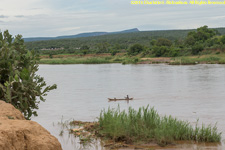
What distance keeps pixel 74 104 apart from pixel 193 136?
846cm

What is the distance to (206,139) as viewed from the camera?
8.61 meters

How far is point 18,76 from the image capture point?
24.0 ft

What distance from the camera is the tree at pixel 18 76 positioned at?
22.9 feet

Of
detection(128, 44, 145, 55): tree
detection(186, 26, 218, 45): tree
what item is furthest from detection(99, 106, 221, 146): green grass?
detection(186, 26, 218, 45): tree

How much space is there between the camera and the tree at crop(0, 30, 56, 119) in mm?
6992

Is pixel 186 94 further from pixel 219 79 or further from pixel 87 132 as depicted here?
pixel 87 132

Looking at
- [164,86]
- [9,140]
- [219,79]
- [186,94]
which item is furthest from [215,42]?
[9,140]

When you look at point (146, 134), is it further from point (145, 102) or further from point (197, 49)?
point (197, 49)

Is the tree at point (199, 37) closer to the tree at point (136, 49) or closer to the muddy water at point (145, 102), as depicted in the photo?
the tree at point (136, 49)

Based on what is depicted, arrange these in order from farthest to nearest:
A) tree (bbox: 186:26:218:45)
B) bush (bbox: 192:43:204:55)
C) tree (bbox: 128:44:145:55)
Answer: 1. tree (bbox: 128:44:145:55)
2. tree (bbox: 186:26:218:45)
3. bush (bbox: 192:43:204:55)

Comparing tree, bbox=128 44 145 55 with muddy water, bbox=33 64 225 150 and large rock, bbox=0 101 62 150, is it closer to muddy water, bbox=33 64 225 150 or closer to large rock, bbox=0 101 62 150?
muddy water, bbox=33 64 225 150

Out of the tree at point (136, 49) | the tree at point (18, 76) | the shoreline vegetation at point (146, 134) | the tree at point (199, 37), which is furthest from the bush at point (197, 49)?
the tree at point (18, 76)

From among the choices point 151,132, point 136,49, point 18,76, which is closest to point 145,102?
point 151,132

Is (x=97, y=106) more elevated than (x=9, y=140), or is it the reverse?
(x=9, y=140)
